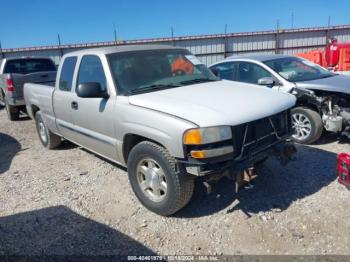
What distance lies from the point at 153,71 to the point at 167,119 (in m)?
1.24

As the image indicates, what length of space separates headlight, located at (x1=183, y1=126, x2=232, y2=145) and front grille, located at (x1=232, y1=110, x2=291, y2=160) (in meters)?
0.13

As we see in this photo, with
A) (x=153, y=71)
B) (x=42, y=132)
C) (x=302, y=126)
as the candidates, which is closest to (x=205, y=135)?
(x=153, y=71)

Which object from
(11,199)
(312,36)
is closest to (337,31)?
(312,36)

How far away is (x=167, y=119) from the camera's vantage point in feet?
10.4

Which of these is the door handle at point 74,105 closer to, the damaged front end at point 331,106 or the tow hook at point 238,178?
the tow hook at point 238,178

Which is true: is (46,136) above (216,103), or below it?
below

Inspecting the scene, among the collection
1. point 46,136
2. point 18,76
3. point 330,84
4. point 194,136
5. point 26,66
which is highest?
point 26,66

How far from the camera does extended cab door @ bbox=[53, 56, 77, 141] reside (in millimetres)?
4854

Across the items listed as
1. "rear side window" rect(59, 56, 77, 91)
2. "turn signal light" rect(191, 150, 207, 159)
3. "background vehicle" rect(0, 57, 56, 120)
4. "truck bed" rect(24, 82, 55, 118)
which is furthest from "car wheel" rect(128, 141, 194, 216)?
"background vehicle" rect(0, 57, 56, 120)

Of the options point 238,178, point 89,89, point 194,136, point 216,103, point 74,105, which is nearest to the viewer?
point 194,136

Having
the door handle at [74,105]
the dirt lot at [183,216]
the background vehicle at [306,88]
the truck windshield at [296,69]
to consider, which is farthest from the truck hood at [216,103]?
the truck windshield at [296,69]

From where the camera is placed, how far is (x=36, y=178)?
5.02 m

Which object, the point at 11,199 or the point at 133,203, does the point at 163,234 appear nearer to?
the point at 133,203

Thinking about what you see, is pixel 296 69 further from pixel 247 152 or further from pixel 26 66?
pixel 26 66
